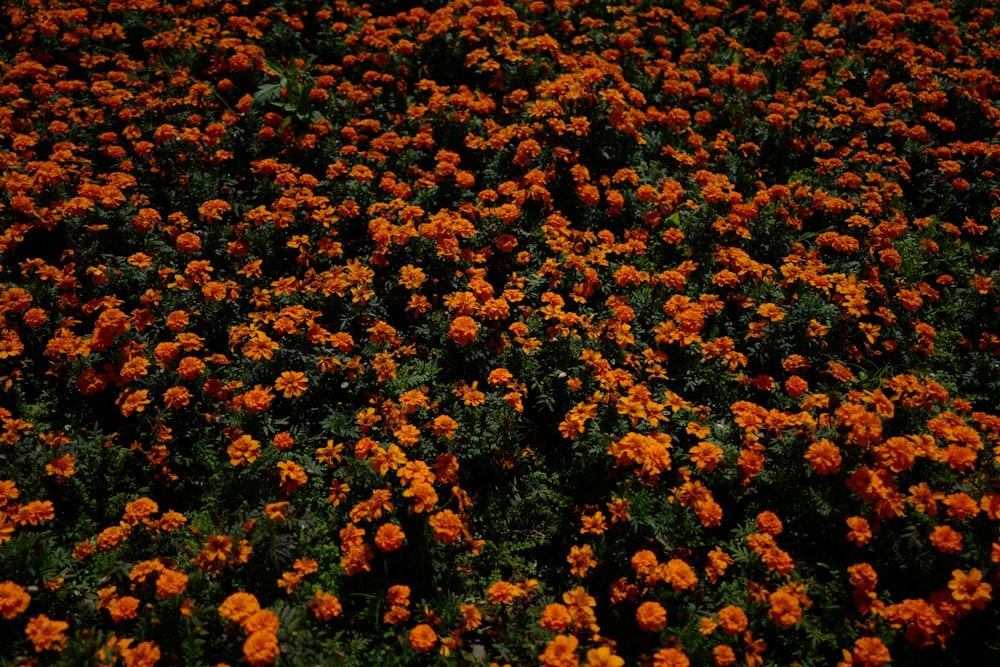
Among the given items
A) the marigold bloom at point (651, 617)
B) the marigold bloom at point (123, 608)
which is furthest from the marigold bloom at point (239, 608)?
the marigold bloom at point (651, 617)

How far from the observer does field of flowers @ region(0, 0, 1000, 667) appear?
329 centimetres

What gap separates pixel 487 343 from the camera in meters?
4.29

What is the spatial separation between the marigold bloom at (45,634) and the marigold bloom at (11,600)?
0.27ft

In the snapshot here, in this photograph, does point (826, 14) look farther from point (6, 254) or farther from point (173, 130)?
point (6, 254)

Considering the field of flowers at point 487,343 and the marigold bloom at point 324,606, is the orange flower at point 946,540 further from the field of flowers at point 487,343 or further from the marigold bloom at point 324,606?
the marigold bloom at point 324,606

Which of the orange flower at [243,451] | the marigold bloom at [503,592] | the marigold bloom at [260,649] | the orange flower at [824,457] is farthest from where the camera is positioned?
the orange flower at [243,451]

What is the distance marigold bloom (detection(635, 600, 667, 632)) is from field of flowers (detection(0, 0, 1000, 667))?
0.07 feet

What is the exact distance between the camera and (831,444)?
3525mm

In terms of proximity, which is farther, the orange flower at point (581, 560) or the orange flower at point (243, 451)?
the orange flower at point (243, 451)

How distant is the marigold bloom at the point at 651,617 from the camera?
3088 millimetres

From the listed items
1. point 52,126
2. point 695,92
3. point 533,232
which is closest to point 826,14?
point 695,92

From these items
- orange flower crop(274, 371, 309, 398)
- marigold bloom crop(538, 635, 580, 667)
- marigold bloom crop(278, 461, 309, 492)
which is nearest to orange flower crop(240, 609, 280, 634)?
marigold bloom crop(278, 461, 309, 492)

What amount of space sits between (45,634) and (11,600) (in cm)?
22

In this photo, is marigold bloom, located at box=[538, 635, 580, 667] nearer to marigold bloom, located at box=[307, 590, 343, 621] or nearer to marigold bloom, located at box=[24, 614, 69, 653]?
marigold bloom, located at box=[307, 590, 343, 621]
